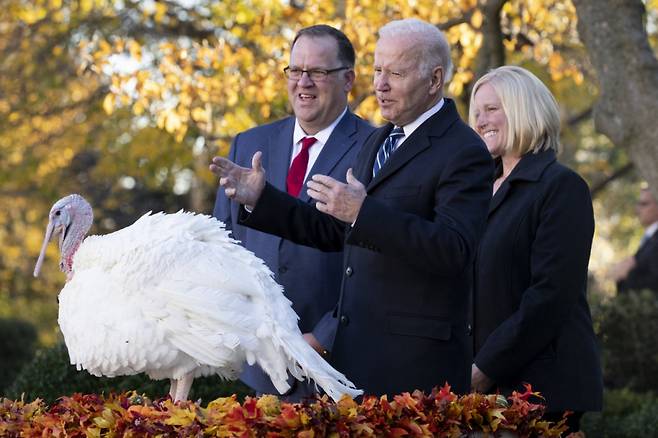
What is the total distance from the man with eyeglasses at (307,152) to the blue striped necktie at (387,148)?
2.14 feet

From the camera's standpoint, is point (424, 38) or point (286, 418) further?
point (424, 38)

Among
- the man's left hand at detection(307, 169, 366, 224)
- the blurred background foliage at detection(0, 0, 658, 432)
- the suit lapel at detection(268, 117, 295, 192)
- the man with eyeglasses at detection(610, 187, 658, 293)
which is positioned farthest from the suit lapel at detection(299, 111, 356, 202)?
the man with eyeglasses at detection(610, 187, 658, 293)

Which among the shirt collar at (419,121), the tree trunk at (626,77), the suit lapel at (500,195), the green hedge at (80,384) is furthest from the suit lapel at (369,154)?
the tree trunk at (626,77)

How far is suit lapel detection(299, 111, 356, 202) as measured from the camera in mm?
5594

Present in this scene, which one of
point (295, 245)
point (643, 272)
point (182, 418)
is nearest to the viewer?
point (182, 418)

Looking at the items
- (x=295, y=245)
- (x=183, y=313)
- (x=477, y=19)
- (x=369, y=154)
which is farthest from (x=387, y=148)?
(x=477, y=19)

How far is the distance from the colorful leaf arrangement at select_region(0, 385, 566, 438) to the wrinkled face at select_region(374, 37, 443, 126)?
1175 millimetres

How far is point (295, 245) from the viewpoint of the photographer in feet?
18.3

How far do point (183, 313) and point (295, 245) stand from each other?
116 centimetres

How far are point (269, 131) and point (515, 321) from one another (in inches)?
64.8

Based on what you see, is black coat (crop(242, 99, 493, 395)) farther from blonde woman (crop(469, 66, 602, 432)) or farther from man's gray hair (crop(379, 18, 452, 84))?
blonde woman (crop(469, 66, 602, 432))

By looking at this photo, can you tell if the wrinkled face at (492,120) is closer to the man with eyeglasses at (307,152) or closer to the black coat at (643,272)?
the man with eyeglasses at (307,152)

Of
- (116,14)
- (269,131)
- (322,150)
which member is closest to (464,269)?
(322,150)

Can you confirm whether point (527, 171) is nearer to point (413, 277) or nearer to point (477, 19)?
point (413, 277)
